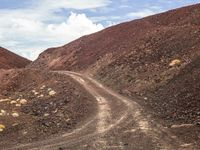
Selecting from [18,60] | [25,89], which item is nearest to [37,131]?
[25,89]

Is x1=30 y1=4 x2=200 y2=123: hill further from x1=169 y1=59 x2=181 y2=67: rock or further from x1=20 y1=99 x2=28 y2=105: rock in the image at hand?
x1=20 y1=99 x2=28 y2=105: rock

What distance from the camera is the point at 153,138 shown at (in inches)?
867

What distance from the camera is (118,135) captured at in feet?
77.7

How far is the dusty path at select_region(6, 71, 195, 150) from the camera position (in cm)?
2100

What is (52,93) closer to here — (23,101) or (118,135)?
(23,101)

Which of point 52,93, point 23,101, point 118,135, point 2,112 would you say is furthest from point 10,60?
point 118,135

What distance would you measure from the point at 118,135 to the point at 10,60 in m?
97.7

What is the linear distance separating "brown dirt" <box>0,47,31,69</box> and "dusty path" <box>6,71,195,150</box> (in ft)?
262

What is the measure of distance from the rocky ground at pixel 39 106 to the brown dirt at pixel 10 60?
5417 cm

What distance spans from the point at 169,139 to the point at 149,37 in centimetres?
4135

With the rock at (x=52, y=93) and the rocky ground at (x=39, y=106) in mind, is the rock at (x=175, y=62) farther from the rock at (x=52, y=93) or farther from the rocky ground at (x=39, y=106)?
the rock at (x=52, y=93)

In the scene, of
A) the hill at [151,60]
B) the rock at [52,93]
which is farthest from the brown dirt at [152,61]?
the rock at [52,93]

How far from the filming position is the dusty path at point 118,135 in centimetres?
2100

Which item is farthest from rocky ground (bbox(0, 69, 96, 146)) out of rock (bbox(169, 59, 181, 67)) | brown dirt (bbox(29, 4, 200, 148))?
rock (bbox(169, 59, 181, 67))
